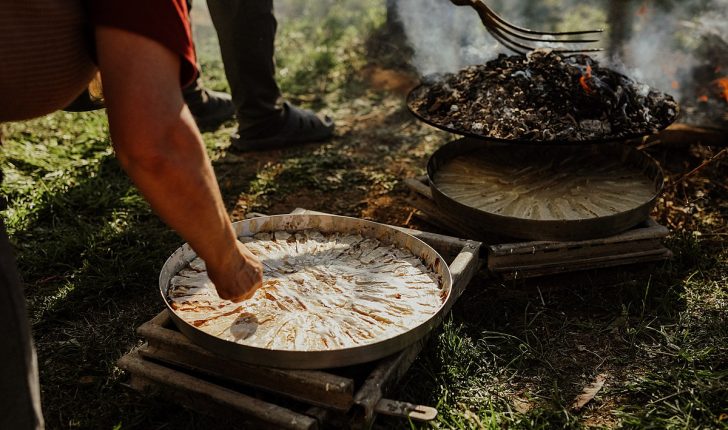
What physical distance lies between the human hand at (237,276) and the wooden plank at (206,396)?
1.41 feet

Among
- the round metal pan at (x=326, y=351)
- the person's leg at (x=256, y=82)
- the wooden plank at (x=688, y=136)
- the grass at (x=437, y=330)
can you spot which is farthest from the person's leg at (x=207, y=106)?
the wooden plank at (x=688, y=136)

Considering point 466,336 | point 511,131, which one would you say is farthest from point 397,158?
point 466,336

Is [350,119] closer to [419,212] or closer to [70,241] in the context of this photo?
[419,212]

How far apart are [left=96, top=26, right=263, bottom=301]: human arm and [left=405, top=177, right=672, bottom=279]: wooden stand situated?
1.89m

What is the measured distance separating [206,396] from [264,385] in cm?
23

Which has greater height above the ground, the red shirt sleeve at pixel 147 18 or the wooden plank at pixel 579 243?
the red shirt sleeve at pixel 147 18

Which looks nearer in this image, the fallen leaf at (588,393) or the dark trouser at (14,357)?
the dark trouser at (14,357)

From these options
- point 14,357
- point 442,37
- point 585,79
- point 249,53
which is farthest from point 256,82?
point 14,357

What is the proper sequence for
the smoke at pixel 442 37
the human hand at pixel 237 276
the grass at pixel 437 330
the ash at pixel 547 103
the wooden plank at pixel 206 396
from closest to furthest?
1. the human hand at pixel 237 276
2. the wooden plank at pixel 206 396
3. the grass at pixel 437 330
4. the ash at pixel 547 103
5. the smoke at pixel 442 37

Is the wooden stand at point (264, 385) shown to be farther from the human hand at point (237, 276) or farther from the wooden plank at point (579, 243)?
the wooden plank at point (579, 243)

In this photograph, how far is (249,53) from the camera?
507cm

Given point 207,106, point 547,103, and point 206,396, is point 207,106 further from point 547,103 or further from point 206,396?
point 206,396

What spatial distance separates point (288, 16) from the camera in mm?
9367

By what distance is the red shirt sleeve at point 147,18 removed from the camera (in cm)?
161
